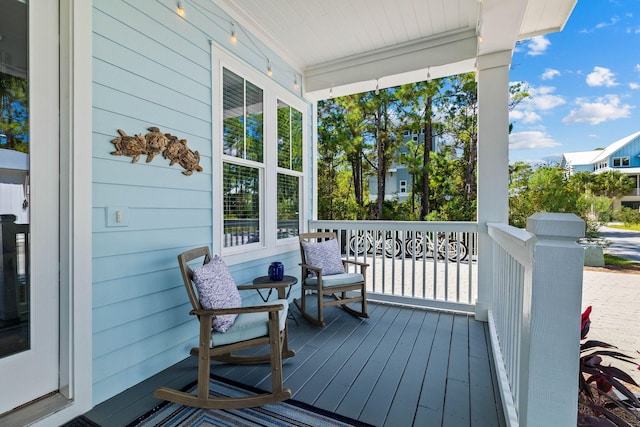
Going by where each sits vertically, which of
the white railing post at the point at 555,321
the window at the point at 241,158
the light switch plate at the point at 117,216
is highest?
the window at the point at 241,158

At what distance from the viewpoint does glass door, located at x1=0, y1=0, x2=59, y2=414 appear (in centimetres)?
157

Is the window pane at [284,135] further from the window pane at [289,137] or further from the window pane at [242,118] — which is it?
the window pane at [242,118]

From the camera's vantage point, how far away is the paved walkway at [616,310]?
2769mm

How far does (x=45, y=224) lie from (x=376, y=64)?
12.0ft

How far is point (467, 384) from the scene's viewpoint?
6.68 ft

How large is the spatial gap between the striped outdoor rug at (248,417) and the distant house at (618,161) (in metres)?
7.25

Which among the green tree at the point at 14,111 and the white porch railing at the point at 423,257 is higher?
the green tree at the point at 14,111

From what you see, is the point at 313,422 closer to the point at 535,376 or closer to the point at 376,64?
the point at 535,376

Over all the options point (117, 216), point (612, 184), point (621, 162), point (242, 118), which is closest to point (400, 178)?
point (612, 184)

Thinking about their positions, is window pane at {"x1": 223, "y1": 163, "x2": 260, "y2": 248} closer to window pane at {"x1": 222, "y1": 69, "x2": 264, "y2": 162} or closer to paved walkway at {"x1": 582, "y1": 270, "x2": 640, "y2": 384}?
window pane at {"x1": 222, "y1": 69, "x2": 264, "y2": 162}

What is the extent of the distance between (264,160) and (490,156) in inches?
97.1

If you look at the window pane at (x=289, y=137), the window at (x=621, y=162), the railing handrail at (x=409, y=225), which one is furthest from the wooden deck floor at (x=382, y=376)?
the window at (x=621, y=162)

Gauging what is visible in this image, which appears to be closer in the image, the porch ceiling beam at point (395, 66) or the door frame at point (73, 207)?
the door frame at point (73, 207)

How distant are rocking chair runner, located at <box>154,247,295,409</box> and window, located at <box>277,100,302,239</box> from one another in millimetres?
1827
